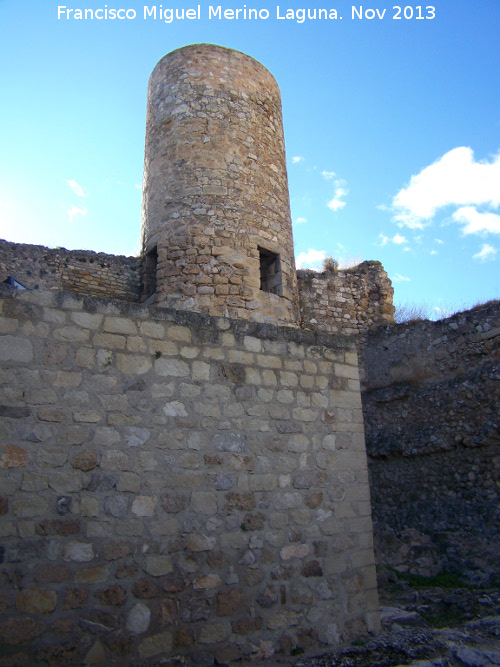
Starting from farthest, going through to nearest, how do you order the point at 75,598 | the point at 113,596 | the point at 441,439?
1. the point at 441,439
2. the point at 113,596
3. the point at 75,598

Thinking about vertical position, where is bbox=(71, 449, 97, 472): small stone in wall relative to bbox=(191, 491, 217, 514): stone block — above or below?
above

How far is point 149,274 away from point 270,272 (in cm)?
207

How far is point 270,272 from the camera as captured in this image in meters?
8.38

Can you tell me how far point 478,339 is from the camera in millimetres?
9141

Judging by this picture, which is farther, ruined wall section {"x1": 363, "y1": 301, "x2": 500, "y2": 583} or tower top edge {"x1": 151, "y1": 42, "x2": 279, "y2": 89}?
tower top edge {"x1": 151, "y1": 42, "x2": 279, "y2": 89}

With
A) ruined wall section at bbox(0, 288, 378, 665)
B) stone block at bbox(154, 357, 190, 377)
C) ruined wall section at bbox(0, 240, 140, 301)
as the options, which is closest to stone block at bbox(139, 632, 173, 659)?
ruined wall section at bbox(0, 288, 378, 665)

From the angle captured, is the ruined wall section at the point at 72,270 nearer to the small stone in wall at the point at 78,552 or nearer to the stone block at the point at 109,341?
the stone block at the point at 109,341

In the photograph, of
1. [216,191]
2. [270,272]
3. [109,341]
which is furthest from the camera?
[270,272]

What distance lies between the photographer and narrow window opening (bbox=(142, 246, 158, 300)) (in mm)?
8711

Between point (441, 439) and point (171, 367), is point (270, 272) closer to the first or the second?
point (441, 439)

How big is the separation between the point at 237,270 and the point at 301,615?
15.8 ft

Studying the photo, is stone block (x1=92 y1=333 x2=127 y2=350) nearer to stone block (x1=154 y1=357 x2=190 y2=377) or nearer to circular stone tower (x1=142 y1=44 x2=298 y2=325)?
stone block (x1=154 y1=357 x2=190 y2=377)

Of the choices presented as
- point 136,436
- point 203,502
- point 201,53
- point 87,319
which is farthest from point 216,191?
point 203,502

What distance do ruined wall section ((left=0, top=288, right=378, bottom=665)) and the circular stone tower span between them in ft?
10.3
